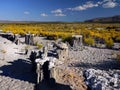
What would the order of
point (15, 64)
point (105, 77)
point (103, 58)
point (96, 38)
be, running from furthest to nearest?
1. point (96, 38)
2. point (103, 58)
3. point (15, 64)
4. point (105, 77)

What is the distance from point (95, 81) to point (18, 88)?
12.0ft

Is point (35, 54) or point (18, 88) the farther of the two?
point (35, 54)

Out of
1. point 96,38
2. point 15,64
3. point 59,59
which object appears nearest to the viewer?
point 15,64

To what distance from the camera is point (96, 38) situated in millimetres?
35625

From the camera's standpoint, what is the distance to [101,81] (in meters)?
12.7

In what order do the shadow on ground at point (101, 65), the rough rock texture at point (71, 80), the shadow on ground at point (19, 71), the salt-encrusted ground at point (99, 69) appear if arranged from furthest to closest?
the shadow on ground at point (101, 65)
the shadow on ground at point (19, 71)
the salt-encrusted ground at point (99, 69)
the rough rock texture at point (71, 80)

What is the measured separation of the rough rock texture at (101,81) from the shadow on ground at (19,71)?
2.87m

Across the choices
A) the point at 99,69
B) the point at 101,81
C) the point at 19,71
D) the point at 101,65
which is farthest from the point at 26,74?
the point at 101,65

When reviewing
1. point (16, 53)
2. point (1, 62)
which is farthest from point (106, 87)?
point (16, 53)

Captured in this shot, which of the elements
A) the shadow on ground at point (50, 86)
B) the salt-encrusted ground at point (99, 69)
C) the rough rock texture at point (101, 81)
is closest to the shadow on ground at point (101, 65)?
the salt-encrusted ground at point (99, 69)

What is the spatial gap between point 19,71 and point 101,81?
5178mm

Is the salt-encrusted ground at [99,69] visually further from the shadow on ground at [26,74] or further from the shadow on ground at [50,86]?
the shadow on ground at [26,74]

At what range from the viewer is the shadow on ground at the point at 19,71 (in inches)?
548

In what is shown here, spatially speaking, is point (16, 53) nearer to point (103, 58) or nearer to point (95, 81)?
point (103, 58)
